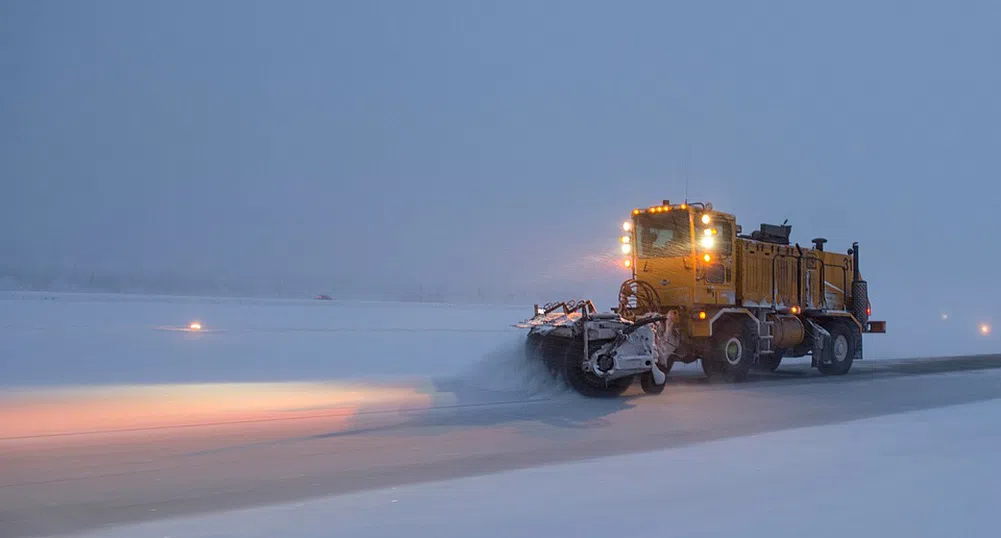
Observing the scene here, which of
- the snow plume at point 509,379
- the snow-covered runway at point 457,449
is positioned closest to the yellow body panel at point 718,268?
the snow-covered runway at point 457,449

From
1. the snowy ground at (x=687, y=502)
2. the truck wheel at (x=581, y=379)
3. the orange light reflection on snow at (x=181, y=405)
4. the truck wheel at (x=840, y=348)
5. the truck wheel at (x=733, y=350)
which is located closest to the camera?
the snowy ground at (x=687, y=502)

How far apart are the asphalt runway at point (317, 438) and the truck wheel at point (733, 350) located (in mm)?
784

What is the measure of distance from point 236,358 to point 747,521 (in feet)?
57.7

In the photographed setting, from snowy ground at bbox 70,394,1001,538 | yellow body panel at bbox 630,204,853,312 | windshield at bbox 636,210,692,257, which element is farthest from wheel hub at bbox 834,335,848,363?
snowy ground at bbox 70,394,1001,538

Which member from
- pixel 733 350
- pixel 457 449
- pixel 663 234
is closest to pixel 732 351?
pixel 733 350

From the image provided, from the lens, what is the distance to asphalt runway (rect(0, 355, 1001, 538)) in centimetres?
687

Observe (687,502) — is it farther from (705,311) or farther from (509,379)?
(705,311)

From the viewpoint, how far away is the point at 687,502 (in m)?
6.36

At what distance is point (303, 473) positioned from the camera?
7.72 metres

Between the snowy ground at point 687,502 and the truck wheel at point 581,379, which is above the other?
the truck wheel at point 581,379

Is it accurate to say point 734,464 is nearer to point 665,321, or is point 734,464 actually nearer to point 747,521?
point 747,521

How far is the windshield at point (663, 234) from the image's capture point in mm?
16141

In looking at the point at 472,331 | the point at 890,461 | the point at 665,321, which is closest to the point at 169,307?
the point at 472,331

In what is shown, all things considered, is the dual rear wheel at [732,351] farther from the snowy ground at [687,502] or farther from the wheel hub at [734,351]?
the snowy ground at [687,502]
